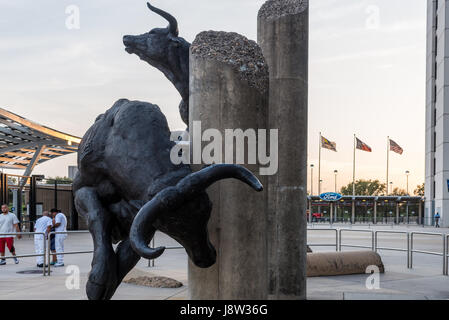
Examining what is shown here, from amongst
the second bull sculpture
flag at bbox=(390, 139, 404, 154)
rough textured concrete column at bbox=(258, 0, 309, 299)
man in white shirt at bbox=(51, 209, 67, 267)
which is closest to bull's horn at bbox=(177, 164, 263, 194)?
the second bull sculpture

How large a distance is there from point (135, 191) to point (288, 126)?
298 centimetres

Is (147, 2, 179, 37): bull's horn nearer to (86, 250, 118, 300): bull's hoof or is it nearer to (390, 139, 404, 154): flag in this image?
(86, 250, 118, 300): bull's hoof

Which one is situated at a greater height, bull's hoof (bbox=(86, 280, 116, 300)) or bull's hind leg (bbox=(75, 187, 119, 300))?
bull's hind leg (bbox=(75, 187, 119, 300))

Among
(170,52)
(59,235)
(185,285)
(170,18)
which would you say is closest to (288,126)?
(170,52)

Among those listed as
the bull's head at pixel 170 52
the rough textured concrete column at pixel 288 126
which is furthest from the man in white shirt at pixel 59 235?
the bull's head at pixel 170 52

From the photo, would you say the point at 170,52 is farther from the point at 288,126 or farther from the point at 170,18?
the point at 288,126

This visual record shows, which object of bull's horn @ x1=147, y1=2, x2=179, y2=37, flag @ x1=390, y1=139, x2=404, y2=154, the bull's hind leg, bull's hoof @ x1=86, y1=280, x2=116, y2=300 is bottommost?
bull's hoof @ x1=86, y1=280, x2=116, y2=300

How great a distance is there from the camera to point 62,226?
1300 centimetres

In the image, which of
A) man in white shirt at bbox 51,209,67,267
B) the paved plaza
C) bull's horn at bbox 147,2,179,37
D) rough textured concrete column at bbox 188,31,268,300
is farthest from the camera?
man in white shirt at bbox 51,209,67,267

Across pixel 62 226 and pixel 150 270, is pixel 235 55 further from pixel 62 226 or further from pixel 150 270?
pixel 62 226

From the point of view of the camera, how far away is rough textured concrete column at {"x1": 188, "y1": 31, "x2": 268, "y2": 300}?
361cm

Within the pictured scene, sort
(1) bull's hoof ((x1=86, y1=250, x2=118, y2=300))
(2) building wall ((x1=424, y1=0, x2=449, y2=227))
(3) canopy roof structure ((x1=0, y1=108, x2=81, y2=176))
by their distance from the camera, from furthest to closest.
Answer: (2) building wall ((x1=424, y1=0, x2=449, y2=227)) → (3) canopy roof structure ((x1=0, y1=108, x2=81, y2=176)) → (1) bull's hoof ((x1=86, y1=250, x2=118, y2=300))

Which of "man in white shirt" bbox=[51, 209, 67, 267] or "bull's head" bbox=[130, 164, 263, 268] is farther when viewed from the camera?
"man in white shirt" bbox=[51, 209, 67, 267]

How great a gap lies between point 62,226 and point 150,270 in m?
3.24
